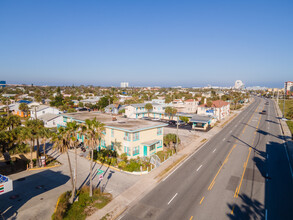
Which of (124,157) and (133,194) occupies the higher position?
(124,157)

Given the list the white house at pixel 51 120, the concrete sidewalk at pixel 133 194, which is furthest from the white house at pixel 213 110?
the white house at pixel 51 120

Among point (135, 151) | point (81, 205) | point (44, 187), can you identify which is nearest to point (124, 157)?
point (135, 151)

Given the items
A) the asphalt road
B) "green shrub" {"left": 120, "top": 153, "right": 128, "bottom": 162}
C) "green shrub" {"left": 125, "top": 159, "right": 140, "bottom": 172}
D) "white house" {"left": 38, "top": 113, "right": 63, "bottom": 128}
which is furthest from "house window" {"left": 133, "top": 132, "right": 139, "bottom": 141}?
"white house" {"left": 38, "top": 113, "right": 63, "bottom": 128}

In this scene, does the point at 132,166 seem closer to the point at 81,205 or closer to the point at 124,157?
the point at 124,157

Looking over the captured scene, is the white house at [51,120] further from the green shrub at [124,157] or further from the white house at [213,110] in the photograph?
the white house at [213,110]

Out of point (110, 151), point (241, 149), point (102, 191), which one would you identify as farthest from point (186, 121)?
point (102, 191)

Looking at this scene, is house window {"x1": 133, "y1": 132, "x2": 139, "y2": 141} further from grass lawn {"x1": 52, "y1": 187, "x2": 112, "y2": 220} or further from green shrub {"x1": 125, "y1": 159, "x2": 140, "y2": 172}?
grass lawn {"x1": 52, "y1": 187, "x2": 112, "y2": 220}
